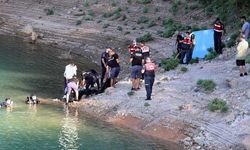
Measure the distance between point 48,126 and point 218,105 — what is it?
6.52 m

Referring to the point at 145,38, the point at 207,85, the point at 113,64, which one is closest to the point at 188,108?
the point at 207,85

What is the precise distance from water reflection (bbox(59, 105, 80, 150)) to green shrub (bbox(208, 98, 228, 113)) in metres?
5.22

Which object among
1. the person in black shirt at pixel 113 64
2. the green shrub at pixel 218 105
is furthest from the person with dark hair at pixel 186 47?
the green shrub at pixel 218 105

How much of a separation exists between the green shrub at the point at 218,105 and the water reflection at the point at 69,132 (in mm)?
5216

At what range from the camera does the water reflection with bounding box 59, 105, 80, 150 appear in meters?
21.5

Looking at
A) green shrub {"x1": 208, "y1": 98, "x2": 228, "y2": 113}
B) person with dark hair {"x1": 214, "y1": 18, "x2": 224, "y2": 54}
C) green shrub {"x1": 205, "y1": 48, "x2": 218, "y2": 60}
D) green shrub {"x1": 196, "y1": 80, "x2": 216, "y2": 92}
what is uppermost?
person with dark hair {"x1": 214, "y1": 18, "x2": 224, "y2": 54}

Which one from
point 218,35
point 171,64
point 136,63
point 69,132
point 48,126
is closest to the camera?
point 69,132

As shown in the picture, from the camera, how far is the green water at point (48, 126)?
70.8 feet

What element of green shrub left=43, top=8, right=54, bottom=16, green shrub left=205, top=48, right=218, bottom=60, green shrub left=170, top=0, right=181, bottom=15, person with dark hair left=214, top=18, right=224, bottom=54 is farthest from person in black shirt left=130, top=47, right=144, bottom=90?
green shrub left=43, top=8, right=54, bottom=16

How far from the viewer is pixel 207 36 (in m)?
32.8

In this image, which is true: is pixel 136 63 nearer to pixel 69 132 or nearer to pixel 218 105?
pixel 218 105

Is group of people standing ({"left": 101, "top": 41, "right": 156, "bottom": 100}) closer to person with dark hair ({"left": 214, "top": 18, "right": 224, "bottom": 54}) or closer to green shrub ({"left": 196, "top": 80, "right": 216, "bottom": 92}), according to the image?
green shrub ({"left": 196, "top": 80, "right": 216, "bottom": 92})

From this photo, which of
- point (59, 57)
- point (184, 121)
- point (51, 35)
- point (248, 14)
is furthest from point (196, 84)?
point (51, 35)

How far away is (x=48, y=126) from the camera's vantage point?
2352 cm
